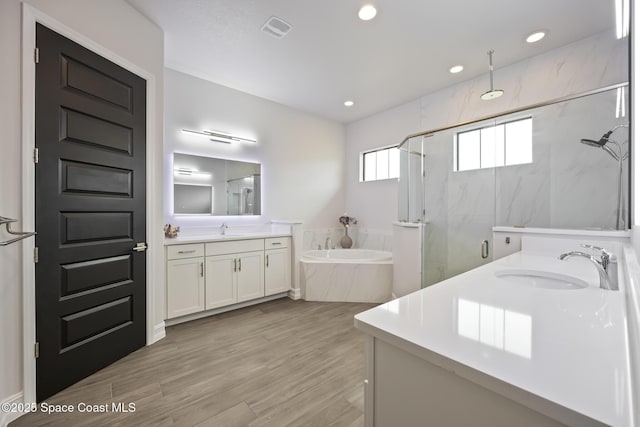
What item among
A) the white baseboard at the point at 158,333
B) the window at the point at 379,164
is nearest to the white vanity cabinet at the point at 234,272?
the white baseboard at the point at 158,333

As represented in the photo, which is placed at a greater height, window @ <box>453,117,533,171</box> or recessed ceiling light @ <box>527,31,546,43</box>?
recessed ceiling light @ <box>527,31,546,43</box>

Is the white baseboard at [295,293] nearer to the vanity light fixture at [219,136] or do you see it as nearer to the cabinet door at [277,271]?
the cabinet door at [277,271]

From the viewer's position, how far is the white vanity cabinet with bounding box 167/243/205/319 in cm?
259

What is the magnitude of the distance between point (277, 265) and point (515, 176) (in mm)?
3025

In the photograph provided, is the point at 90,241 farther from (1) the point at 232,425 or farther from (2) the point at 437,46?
(2) the point at 437,46

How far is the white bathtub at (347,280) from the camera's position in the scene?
340 centimetres

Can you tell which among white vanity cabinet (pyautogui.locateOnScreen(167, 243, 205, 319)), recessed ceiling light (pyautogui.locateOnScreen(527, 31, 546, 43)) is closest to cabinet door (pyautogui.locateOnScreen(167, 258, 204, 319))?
white vanity cabinet (pyautogui.locateOnScreen(167, 243, 205, 319))

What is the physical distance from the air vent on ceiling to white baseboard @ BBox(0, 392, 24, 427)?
317 cm

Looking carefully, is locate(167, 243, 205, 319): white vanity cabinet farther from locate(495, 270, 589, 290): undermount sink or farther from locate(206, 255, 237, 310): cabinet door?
locate(495, 270, 589, 290): undermount sink

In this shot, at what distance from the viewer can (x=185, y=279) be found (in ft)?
8.80

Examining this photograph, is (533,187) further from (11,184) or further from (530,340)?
(11,184)

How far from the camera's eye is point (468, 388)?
572mm

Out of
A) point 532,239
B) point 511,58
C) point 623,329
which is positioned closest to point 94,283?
point 623,329

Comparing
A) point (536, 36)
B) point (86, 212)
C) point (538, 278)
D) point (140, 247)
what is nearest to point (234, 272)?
point (140, 247)
